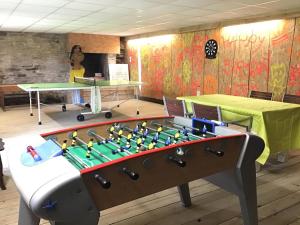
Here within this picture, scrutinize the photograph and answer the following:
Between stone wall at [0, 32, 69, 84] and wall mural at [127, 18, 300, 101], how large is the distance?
2610mm

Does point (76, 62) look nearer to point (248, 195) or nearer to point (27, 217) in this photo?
point (27, 217)

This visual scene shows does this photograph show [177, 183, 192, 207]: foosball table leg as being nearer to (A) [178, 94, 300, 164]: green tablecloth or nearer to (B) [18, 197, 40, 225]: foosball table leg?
(A) [178, 94, 300, 164]: green tablecloth

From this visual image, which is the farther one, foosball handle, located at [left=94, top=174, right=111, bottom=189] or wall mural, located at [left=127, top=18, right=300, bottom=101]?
wall mural, located at [left=127, top=18, right=300, bottom=101]

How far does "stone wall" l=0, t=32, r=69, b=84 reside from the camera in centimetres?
755

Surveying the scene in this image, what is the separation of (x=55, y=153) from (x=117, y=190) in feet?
1.30

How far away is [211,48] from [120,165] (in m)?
5.35

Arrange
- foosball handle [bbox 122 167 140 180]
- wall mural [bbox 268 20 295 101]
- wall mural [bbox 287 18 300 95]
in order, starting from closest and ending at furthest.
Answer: foosball handle [bbox 122 167 140 180], wall mural [bbox 287 18 300 95], wall mural [bbox 268 20 295 101]

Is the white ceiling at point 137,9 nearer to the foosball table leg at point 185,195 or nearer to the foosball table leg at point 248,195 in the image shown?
the foosball table leg at point 185,195

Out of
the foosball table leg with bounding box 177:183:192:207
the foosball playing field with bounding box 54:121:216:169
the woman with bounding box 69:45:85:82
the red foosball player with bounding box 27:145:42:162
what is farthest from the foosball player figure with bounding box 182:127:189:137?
the woman with bounding box 69:45:85:82

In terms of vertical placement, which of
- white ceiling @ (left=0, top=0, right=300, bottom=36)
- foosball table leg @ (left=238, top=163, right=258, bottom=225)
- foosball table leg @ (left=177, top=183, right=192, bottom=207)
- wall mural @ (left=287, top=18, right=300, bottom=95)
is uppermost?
white ceiling @ (left=0, top=0, right=300, bottom=36)

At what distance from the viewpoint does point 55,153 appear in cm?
144

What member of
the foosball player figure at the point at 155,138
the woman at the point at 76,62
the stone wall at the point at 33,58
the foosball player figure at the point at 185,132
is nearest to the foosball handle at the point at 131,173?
the foosball player figure at the point at 155,138

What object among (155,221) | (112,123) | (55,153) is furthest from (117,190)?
(155,221)

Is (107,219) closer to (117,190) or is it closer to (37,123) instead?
(117,190)
